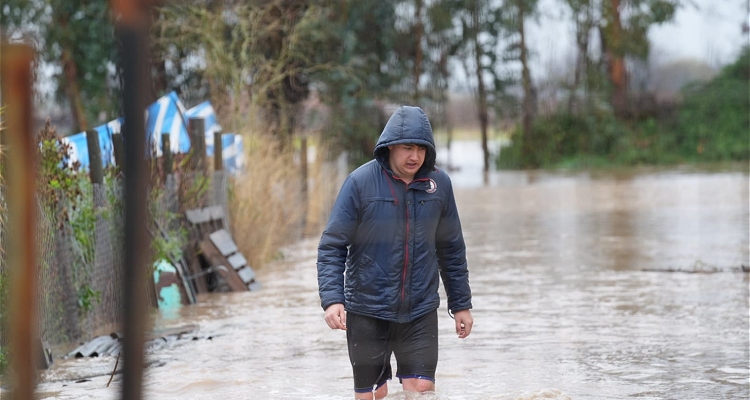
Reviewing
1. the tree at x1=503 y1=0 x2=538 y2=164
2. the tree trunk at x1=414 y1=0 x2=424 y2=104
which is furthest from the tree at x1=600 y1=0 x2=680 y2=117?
the tree trunk at x1=414 y1=0 x2=424 y2=104

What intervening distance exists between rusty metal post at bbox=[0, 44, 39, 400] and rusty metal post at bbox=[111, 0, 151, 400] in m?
0.07

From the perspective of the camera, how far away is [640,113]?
37188 mm

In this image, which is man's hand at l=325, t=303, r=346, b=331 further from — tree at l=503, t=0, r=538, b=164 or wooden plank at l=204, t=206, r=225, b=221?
tree at l=503, t=0, r=538, b=164

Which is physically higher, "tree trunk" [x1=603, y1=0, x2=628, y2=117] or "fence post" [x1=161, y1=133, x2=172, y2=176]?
"tree trunk" [x1=603, y1=0, x2=628, y2=117]

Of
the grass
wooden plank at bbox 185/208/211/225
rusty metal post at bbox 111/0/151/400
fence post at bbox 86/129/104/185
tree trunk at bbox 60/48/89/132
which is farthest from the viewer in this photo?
tree trunk at bbox 60/48/89/132

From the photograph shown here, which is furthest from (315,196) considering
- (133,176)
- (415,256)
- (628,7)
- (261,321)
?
(628,7)

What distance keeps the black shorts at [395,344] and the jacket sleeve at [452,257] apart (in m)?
0.14

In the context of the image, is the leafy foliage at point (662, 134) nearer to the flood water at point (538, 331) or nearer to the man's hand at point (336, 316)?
the flood water at point (538, 331)

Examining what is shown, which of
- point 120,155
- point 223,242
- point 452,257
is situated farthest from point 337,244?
point 223,242

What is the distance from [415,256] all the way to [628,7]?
33.5 meters

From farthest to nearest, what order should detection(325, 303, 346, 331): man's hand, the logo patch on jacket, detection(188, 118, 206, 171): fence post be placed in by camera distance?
detection(188, 118, 206, 171): fence post, the logo patch on jacket, detection(325, 303, 346, 331): man's hand

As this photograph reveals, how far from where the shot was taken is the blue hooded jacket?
15.2ft

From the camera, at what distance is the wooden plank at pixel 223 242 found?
35.2 ft

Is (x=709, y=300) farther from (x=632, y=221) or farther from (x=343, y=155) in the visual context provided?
(x=343, y=155)
